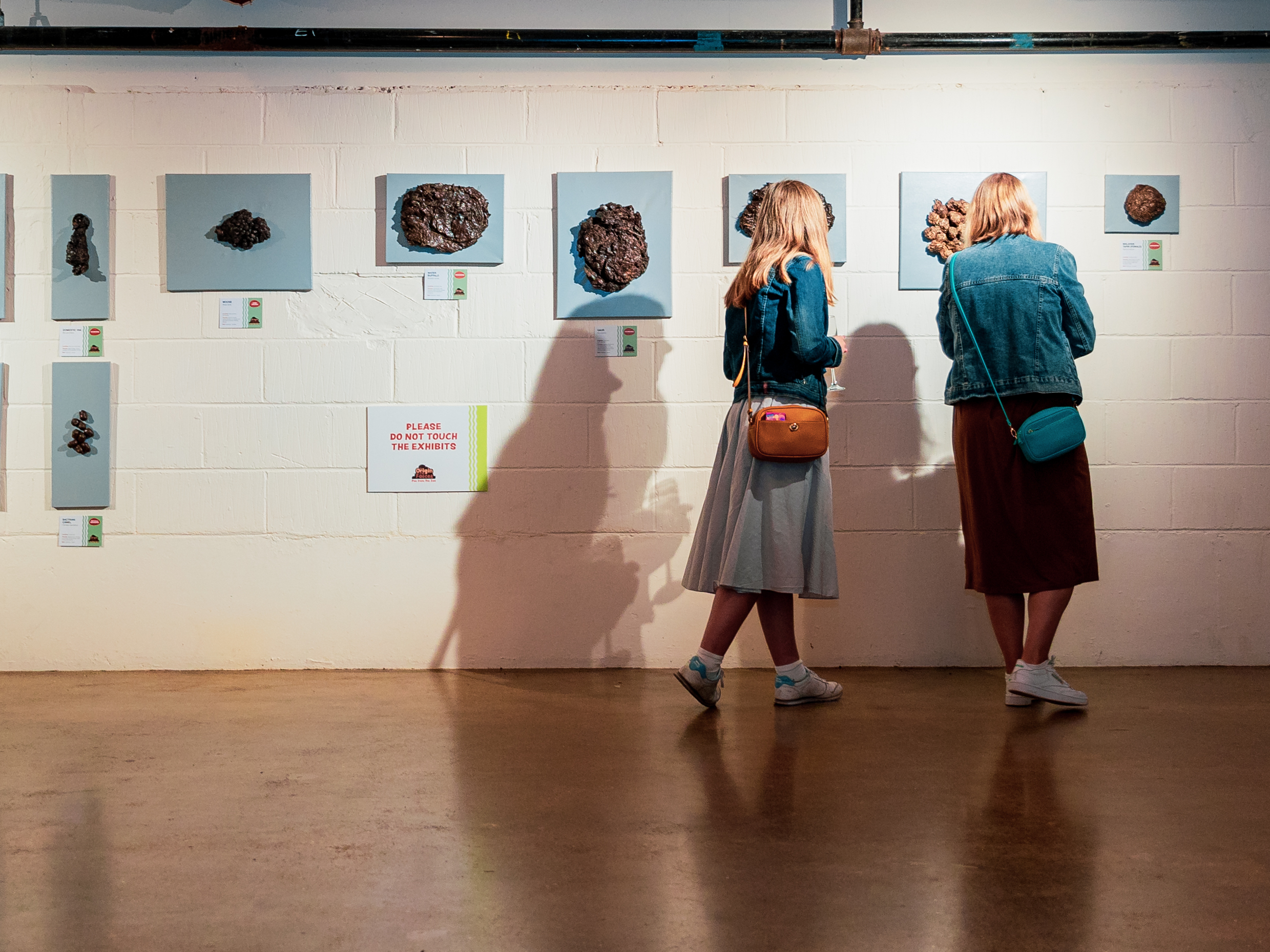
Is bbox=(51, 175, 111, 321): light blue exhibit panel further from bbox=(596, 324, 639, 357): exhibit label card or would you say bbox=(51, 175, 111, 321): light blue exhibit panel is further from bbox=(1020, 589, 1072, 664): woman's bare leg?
bbox=(1020, 589, 1072, 664): woman's bare leg

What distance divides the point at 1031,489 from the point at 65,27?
3487 mm

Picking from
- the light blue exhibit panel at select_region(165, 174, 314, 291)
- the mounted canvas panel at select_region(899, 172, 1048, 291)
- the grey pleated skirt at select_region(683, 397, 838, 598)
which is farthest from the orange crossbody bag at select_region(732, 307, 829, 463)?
the light blue exhibit panel at select_region(165, 174, 314, 291)

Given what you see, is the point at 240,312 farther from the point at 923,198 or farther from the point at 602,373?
the point at 923,198

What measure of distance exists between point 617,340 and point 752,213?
2.09ft

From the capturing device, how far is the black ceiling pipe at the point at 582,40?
369 cm

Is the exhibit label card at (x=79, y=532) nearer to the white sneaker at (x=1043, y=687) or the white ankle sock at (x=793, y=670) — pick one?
the white ankle sock at (x=793, y=670)

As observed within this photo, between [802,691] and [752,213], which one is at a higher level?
[752,213]

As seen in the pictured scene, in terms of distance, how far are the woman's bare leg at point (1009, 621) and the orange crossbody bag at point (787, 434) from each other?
28.1 inches

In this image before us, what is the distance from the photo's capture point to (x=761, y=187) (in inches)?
147

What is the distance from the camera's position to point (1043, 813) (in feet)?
6.92

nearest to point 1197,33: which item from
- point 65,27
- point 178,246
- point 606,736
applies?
point 606,736

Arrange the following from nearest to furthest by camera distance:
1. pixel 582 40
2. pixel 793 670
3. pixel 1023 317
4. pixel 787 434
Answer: pixel 787 434
pixel 1023 317
pixel 793 670
pixel 582 40

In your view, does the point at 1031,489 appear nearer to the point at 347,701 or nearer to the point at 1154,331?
the point at 1154,331

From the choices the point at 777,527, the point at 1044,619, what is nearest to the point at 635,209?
the point at 777,527
